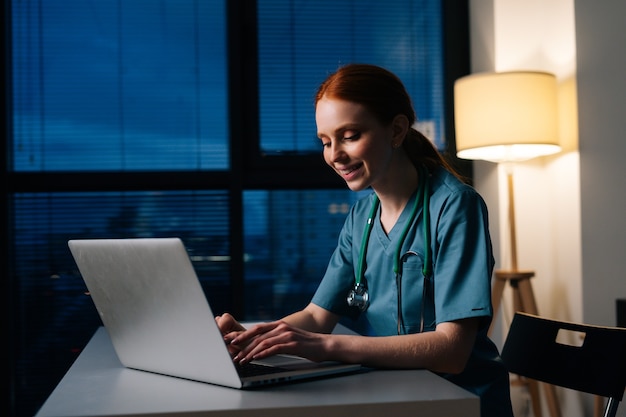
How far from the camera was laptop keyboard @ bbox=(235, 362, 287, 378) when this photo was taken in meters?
1.09

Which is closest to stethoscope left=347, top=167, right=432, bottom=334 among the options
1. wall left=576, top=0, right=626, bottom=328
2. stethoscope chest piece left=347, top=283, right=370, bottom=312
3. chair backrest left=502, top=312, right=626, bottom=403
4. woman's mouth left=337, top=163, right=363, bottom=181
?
stethoscope chest piece left=347, top=283, right=370, bottom=312

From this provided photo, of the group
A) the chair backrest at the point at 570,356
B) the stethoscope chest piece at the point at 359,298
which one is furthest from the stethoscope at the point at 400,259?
the chair backrest at the point at 570,356

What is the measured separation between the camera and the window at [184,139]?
3.22 m

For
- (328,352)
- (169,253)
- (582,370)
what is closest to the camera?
(169,253)

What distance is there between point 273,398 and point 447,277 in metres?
0.49

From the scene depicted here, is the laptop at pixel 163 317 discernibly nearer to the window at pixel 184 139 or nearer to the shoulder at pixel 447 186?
the shoulder at pixel 447 186

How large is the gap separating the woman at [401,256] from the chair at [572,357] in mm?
99

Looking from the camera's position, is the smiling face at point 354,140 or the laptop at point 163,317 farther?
the smiling face at point 354,140

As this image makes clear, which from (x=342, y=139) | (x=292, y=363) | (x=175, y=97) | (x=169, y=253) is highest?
(x=175, y=97)

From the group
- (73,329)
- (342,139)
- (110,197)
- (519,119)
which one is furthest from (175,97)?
(342,139)

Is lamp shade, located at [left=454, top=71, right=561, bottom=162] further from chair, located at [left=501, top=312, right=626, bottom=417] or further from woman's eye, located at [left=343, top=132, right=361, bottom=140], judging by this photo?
woman's eye, located at [left=343, top=132, right=361, bottom=140]

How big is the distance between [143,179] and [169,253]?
2325 mm

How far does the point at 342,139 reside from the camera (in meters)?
1.47

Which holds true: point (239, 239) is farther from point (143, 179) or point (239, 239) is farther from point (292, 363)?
point (292, 363)
